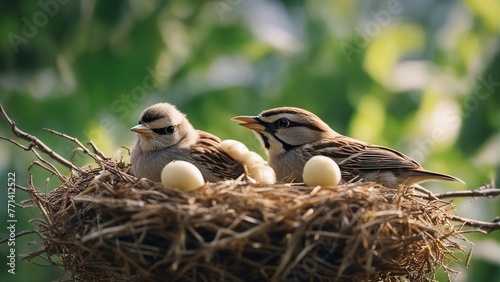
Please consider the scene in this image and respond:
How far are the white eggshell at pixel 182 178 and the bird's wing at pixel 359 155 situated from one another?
113 centimetres

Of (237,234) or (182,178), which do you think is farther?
(182,178)

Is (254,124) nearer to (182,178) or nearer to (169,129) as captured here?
(169,129)

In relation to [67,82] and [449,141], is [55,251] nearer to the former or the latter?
[67,82]

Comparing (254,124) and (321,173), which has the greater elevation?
(254,124)

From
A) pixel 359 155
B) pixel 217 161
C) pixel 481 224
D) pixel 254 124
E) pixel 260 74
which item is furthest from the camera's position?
pixel 260 74

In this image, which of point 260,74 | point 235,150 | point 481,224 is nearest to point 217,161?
point 235,150

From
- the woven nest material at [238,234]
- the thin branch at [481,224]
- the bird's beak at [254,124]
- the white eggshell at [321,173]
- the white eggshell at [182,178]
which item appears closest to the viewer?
the woven nest material at [238,234]

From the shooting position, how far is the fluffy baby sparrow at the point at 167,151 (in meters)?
4.24

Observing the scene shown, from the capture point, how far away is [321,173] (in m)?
3.64

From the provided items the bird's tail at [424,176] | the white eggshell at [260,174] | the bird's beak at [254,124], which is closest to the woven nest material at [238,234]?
the white eggshell at [260,174]

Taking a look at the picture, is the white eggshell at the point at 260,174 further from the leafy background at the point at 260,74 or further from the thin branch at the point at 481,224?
the leafy background at the point at 260,74

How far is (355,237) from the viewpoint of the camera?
3170mm

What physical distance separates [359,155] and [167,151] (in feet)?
3.44

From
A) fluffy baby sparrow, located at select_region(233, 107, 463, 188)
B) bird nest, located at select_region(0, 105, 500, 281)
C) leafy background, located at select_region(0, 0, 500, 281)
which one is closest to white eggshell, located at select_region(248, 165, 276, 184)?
fluffy baby sparrow, located at select_region(233, 107, 463, 188)
